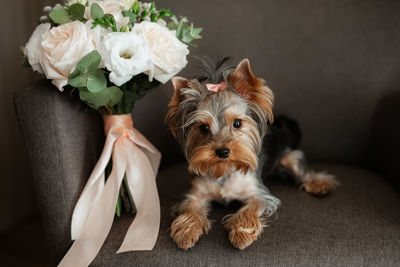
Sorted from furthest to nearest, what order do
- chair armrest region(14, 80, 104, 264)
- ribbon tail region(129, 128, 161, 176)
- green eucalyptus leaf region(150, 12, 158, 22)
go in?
ribbon tail region(129, 128, 161, 176)
green eucalyptus leaf region(150, 12, 158, 22)
chair armrest region(14, 80, 104, 264)

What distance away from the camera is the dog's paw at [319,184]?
1.83 m

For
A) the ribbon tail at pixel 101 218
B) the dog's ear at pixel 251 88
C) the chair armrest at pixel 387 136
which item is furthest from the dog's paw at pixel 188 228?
the chair armrest at pixel 387 136

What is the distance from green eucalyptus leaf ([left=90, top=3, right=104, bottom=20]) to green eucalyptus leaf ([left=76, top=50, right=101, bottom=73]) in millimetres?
150

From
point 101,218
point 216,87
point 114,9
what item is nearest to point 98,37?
point 114,9

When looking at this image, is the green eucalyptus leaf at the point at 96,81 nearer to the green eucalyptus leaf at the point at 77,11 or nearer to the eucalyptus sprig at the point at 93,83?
the eucalyptus sprig at the point at 93,83

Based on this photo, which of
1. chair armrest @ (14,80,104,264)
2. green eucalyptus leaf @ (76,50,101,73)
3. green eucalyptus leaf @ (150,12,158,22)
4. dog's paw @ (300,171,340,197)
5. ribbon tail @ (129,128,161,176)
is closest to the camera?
green eucalyptus leaf @ (76,50,101,73)

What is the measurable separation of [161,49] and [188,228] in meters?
0.71

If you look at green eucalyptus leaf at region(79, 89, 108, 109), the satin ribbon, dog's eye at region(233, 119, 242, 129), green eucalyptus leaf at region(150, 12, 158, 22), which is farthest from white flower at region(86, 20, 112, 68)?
dog's eye at region(233, 119, 242, 129)

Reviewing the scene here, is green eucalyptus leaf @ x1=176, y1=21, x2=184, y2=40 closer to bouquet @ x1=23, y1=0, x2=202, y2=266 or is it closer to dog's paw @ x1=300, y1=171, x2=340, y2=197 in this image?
bouquet @ x1=23, y1=0, x2=202, y2=266

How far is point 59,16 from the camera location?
1.39 metres

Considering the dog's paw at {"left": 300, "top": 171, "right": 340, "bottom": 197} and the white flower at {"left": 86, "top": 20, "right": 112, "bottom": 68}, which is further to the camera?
the dog's paw at {"left": 300, "top": 171, "right": 340, "bottom": 197}

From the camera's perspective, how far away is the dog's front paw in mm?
1343

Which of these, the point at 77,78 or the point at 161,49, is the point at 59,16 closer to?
the point at 77,78

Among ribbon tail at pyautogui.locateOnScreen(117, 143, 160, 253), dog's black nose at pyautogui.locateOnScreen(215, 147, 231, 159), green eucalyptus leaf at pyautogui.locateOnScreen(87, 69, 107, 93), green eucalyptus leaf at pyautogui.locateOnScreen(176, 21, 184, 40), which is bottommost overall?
ribbon tail at pyautogui.locateOnScreen(117, 143, 160, 253)
